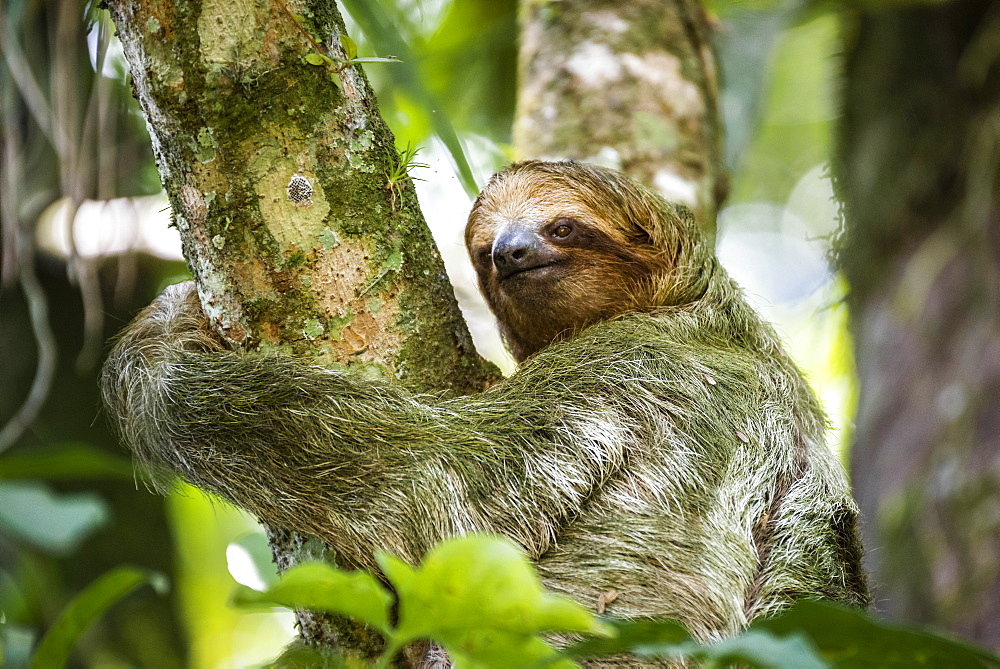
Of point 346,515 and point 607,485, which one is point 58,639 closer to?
point 346,515

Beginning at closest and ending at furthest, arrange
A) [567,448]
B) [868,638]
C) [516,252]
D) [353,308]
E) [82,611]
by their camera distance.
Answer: [868,638] → [82,611] → [353,308] → [567,448] → [516,252]

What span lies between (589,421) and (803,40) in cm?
1133

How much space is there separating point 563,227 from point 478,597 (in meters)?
3.48

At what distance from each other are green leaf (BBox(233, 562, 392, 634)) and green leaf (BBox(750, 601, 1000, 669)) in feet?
3.25

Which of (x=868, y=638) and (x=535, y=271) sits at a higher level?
(x=535, y=271)

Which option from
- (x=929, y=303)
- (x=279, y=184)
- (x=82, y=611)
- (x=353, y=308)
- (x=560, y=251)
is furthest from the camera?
(x=929, y=303)

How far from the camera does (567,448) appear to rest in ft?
13.4

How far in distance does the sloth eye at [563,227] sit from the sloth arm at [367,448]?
4.09 ft

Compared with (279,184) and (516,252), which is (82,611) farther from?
(516,252)

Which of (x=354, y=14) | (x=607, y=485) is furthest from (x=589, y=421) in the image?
Answer: (x=354, y=14)

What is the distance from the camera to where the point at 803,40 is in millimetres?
13391

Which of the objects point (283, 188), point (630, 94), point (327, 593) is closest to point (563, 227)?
point (283, 188)

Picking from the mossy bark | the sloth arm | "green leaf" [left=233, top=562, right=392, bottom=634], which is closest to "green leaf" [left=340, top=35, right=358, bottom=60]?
the mossy bark

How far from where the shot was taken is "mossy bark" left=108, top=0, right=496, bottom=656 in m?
3.77
